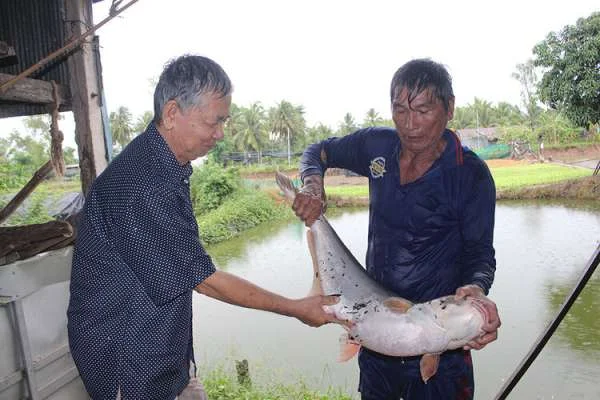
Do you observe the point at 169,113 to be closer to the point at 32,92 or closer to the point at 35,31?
the point at 32,92

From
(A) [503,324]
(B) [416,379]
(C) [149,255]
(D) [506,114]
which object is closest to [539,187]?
(A) [503,324]

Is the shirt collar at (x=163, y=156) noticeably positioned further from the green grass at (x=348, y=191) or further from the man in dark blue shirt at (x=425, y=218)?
the green grass at (x=348, y=191)

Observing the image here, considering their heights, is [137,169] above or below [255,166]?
above

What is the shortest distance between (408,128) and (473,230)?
1.83 ft

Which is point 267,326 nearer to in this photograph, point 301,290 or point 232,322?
point 232,322

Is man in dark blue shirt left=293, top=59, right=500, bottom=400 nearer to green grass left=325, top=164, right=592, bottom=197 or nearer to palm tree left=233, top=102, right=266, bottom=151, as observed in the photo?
green grass left=325, top=164, right=592, bottom=197

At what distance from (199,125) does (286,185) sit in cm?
78

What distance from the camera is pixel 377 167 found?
2.38 metres

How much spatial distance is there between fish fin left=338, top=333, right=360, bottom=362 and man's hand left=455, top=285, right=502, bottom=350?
1.63 feet

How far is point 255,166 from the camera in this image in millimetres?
33906

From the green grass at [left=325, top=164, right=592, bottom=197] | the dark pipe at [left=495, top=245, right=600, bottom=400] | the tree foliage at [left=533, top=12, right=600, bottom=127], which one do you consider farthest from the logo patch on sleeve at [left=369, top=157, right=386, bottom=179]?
the green grass at [left=325, top=164, right=592, bottom=197]

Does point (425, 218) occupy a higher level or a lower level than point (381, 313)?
higher

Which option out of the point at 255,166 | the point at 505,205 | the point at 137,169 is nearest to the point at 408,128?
the point at 137,169

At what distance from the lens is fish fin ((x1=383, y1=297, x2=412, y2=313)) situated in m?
2.04
